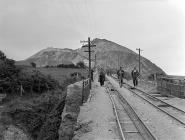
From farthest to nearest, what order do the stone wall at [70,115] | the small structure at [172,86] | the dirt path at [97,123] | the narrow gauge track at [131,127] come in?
the small structure at [172,86] → the stone wall at [70,115] → the dirt path at [97,123] → the narrow gauge track at [131,127]

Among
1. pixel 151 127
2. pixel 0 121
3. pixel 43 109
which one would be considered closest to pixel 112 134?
pixel 151 127

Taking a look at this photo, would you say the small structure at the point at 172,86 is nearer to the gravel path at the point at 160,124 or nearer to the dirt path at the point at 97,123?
the gravel path at the point at 160,124

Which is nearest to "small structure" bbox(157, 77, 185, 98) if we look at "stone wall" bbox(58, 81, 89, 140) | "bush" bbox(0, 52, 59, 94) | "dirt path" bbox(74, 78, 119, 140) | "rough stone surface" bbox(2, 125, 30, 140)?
"dirt path" bbox(74, 78, 119, 140)

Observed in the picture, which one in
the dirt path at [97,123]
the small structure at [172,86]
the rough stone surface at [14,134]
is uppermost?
the small structure at [172,86]

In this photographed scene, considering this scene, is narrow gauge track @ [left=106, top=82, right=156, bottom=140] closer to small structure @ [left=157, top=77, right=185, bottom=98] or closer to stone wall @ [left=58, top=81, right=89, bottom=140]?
stone wall @ [left=58, top=81, right=89, bottom=140]

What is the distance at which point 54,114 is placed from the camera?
1085 inches

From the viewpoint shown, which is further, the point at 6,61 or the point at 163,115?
the point at 6,61

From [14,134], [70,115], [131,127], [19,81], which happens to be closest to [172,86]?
[70,115]

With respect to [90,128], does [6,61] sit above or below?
above

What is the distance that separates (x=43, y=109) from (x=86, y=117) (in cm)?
1079

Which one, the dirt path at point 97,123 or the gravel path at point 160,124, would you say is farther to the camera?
the dirt path at point 97,123

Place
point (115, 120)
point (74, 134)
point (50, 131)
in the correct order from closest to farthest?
point (74, 134), point (115, 120), point (50, 131)

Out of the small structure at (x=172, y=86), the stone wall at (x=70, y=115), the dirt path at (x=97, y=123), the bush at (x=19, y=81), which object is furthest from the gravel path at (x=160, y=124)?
the bush at (x=19, y=81)

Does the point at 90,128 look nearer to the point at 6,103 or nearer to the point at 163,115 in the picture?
the point at 163,115
